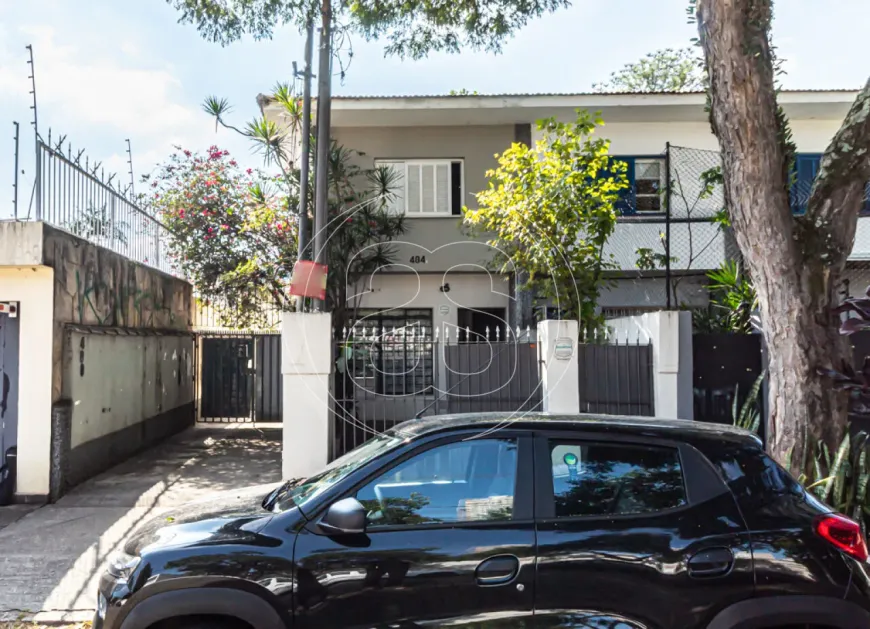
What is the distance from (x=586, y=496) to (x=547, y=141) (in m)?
7.42

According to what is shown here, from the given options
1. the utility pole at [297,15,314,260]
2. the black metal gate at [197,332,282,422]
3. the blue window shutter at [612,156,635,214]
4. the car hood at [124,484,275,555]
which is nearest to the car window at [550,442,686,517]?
the car hood at [124,484,275,555]

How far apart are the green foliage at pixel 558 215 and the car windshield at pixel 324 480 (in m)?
5.03

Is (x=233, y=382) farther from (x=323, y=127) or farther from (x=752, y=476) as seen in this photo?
(x=752, y=476)

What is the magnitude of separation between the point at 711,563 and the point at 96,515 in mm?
6671

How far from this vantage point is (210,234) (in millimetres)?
12570

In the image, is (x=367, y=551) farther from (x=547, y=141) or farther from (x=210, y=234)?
Result: (x=210, y=234)

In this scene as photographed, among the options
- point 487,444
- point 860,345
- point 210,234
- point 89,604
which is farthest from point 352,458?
point 210,234

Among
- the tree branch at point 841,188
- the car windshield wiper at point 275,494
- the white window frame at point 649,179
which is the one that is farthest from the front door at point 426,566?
the white window frame at point 649,179

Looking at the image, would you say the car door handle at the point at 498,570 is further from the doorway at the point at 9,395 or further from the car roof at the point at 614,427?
the doorway at the point at 9,395

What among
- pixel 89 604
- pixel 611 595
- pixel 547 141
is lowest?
pixel 89 604

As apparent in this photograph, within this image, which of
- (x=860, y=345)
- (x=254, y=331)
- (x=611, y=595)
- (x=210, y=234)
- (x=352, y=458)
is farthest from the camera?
(x=254, y=331)

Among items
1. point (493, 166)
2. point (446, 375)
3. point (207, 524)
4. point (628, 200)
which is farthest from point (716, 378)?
point (493, 166)

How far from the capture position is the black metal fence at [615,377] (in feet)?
26.0

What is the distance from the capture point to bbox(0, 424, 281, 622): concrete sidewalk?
5266 millimetres
